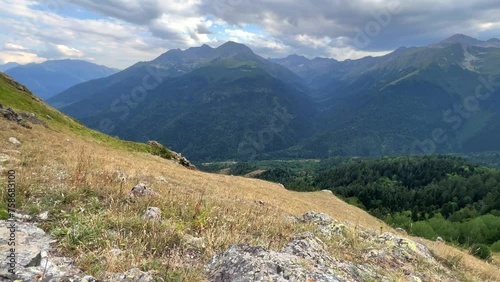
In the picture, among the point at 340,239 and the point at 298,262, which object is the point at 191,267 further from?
the point at 340,239

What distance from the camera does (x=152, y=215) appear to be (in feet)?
24.0

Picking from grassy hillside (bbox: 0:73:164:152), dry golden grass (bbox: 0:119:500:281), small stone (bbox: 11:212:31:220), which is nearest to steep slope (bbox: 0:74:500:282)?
dry golden grass (bbox: 0:119:500:281)

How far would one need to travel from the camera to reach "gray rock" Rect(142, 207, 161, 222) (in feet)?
23.4

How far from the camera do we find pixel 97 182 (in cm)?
948

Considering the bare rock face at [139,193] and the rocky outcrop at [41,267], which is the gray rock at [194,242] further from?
the bare rock face at [139,193]

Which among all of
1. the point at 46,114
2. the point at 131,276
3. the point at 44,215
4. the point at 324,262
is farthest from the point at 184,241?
the point at 46,114

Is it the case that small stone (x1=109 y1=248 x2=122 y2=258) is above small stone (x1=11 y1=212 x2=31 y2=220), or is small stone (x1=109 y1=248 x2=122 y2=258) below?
above

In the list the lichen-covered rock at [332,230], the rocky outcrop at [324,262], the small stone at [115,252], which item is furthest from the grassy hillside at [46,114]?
the small stone at [115,252]

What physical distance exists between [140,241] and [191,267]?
1.29 metres

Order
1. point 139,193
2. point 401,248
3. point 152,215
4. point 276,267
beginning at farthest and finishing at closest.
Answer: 1. point 401,248
2. point 139,193
3. point 152,215
4. point 276,267

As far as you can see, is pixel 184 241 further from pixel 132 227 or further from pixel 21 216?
pixel 21 216

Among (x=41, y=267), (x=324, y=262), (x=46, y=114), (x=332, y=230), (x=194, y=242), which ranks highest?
(x=41, y=267)

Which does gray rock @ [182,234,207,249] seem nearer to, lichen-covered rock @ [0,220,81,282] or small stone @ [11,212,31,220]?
lichen-covered rock @ [0,220,81,282]

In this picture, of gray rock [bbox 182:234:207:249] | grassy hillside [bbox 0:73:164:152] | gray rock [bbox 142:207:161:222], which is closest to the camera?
gray rock [bbox 182:234:207:249]
